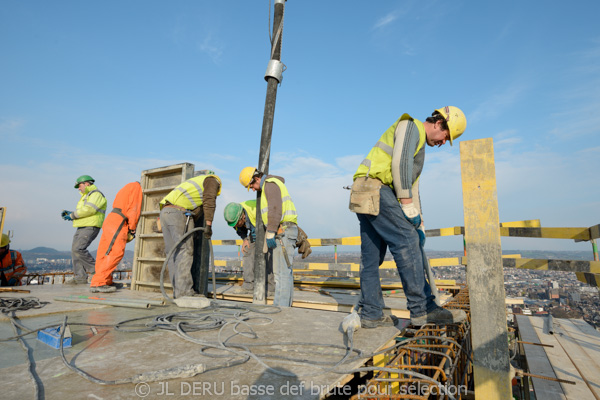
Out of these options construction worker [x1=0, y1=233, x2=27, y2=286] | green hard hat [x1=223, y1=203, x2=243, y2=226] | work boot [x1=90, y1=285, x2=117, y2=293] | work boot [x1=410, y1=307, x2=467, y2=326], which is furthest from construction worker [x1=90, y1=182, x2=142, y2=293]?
work boot [x1=410, y1=307, x2=467, y2=326]

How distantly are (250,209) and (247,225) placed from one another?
51 centimetres

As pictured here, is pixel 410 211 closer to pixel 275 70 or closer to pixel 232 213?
pixel 275 70

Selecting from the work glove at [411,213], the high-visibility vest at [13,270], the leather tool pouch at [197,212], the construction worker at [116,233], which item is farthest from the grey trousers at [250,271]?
the high-visibility vest at [13,270]

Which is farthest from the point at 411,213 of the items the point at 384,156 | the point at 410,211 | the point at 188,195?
the point at 188,195

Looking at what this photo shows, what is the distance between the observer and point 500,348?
1625 mm

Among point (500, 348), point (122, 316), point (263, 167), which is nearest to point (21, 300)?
point (122, 316)

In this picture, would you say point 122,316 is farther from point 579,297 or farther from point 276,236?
point 579,297

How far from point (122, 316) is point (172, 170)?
10.5 ft

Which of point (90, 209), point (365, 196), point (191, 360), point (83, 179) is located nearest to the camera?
point (191, 360)

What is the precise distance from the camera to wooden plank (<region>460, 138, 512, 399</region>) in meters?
1.62

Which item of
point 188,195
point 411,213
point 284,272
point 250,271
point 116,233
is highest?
point 188,195

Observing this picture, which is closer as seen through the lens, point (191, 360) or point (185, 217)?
point (191, 360)

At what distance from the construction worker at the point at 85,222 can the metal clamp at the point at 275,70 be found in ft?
14.6

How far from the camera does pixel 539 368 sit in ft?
10.9
